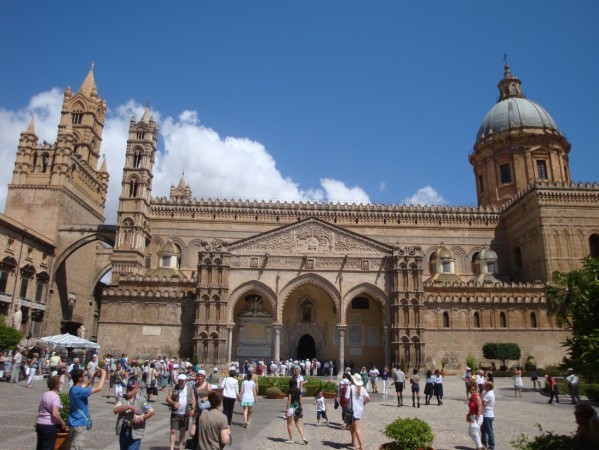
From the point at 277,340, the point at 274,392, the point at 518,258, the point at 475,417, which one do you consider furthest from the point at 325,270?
the point at 475,417

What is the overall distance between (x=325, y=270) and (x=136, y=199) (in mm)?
20204

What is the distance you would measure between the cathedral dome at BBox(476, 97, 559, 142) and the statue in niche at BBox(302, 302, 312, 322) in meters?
31.8

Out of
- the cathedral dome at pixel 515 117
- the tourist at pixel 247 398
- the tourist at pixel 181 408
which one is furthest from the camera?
the cathedral dome at pixel 515 117

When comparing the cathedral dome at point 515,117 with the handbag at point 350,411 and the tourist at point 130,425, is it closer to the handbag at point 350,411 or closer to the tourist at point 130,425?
the handbag at point 350,411

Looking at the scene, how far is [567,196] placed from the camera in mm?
42688

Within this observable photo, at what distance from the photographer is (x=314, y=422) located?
1523 cm

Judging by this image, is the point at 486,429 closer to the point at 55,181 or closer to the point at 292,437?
the point at 292,437

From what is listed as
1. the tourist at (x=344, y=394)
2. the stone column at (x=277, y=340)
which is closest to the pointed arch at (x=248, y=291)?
the stone column at (x=277, y=340)

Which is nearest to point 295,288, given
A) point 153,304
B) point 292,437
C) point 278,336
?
point 278,336

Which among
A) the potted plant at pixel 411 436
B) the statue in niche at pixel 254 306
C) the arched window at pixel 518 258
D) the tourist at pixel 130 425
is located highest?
the arched window at pixel 518 258

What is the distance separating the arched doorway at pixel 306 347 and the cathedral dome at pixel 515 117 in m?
33.4

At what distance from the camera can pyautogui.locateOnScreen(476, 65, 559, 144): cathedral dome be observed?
178 ft

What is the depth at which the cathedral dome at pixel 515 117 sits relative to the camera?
2132 inches

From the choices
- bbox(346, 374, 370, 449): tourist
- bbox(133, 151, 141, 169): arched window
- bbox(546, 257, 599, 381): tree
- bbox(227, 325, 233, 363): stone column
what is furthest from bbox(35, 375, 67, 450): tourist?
bbox(133, 151, 141, 169): arched window
